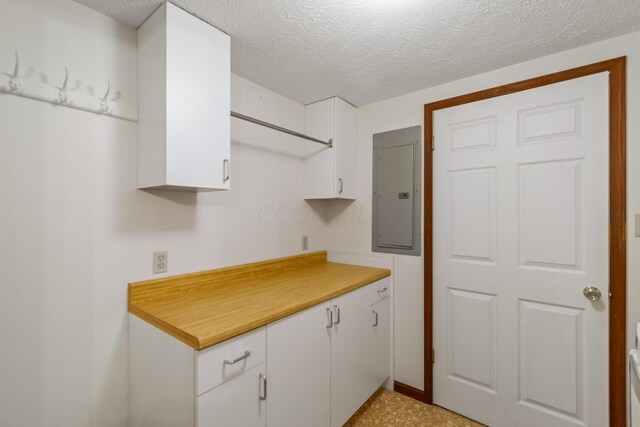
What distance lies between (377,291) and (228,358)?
1.25 metres

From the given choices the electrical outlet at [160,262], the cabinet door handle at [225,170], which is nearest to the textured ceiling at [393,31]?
the cabinet door handle at [225,170]

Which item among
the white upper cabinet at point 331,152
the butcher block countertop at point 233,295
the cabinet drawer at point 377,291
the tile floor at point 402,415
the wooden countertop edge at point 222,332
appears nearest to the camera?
the wooden countertop edge at point 222,332

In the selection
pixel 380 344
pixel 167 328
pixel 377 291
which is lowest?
pixel 380 344

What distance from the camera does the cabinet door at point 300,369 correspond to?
1238mm

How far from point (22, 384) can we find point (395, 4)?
2.17 metres

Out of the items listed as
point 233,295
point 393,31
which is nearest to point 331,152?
point 393,31

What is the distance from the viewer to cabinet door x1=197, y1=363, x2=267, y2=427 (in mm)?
986

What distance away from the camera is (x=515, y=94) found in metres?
1.70

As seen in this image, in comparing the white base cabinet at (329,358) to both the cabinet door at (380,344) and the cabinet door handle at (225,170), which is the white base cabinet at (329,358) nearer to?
the cabinet door at (380,344)

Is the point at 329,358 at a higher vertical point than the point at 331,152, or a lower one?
lower

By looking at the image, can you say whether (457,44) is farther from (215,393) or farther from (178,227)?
(215,393)

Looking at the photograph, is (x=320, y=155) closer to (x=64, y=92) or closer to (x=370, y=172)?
(x=370, y=172)

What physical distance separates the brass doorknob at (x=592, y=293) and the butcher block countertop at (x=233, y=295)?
44.2 inches

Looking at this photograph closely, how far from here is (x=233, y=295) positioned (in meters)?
1.50
